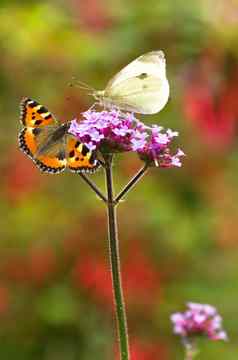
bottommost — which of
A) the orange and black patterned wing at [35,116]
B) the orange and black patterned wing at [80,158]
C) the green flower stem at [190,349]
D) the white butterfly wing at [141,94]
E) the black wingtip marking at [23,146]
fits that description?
the green flower stem at [190,349]

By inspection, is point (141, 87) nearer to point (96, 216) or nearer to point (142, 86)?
point (142, 86)

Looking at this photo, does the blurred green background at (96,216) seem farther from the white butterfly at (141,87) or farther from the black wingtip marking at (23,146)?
the black wingtip marking at (23,146)

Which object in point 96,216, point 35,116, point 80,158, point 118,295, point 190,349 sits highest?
point 96,216

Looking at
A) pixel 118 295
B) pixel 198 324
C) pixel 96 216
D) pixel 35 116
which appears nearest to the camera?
pixel 118 295

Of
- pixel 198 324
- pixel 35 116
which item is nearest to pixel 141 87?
pixel 35 116

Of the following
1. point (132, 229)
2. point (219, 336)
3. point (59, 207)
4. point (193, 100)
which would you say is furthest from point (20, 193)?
point (219, 336)

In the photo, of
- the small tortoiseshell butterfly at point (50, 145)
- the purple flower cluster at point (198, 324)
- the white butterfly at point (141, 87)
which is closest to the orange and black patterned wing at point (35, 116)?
the small tortoiseshell butterfly at point (50, 145)

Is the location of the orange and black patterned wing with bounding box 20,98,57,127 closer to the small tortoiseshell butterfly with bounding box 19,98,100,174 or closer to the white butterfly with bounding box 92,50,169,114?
the small tortoiseshell butterfly with bounding box 19,98,100,174

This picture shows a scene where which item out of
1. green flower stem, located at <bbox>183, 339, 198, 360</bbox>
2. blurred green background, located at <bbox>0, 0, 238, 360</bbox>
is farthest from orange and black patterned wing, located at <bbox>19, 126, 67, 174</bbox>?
blurred green background, located at <bbox>0, 0, 238, 360</bbox>
